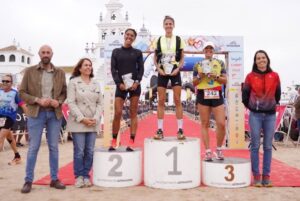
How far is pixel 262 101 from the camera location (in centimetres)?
449

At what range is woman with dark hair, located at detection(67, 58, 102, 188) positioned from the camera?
4.48 m

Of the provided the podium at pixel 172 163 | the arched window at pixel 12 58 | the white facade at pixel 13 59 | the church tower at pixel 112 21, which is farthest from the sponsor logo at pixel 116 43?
the arched window at pixel 12 58

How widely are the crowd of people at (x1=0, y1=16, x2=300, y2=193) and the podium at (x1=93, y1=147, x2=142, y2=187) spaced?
14cm

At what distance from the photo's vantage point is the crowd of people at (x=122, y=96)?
4375 millimetres

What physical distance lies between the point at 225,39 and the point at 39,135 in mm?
5986

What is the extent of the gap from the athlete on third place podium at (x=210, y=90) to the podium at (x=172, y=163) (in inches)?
16.2

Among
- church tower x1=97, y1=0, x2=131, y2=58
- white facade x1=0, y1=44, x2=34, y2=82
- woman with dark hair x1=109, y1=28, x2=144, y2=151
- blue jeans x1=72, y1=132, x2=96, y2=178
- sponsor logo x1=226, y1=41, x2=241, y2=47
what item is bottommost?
blue jeans x1=72, y1=132, x2=96, y2=178

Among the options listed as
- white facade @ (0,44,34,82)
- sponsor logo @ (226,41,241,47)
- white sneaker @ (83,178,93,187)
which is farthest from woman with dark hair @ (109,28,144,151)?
white facade @ (0,44,34,82)

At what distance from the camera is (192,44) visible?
29.5 feet

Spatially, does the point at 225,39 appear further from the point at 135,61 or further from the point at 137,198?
the point at 137,198

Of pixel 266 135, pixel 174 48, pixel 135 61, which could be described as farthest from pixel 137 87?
pixel 266 135

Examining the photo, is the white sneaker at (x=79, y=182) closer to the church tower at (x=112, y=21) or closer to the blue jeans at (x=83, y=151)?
the blue jeans at (x=83, y=151)

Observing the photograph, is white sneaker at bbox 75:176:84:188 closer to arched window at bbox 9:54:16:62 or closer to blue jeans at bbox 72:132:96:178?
blue jeans at bbox 72:132:96:178

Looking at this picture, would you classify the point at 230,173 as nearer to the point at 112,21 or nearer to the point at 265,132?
the point at 265,132
